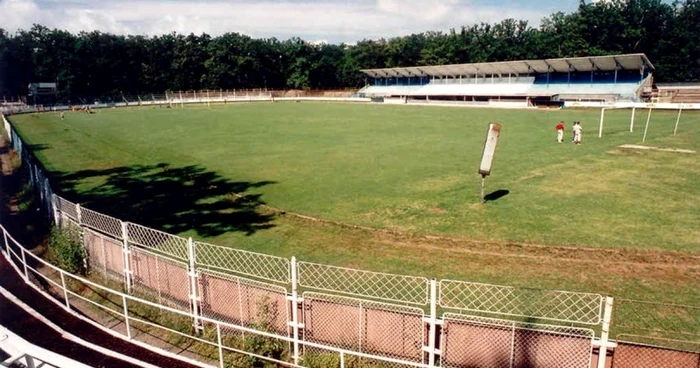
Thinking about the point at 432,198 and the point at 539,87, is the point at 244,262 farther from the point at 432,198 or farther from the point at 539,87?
the point at 539,87

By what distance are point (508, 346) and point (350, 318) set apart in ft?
8.83

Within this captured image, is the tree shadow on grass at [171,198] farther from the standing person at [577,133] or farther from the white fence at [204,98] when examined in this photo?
the white fence at [204,98]

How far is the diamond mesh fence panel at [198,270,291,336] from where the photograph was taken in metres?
8.68

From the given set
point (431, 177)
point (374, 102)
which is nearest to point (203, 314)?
point (431, 177)

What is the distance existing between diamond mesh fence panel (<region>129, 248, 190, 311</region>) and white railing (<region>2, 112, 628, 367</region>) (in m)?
0.03

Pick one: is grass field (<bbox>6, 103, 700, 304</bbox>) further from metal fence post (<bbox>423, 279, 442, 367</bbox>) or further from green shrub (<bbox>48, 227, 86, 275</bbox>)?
metal fence post (<bbox>423, 279, 442, 367</bbox>)

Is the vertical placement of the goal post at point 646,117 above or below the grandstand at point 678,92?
below

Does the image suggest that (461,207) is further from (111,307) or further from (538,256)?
(111,307)

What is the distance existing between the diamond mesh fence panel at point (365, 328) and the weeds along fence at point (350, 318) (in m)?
0.02

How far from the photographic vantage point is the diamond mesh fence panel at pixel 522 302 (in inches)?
372

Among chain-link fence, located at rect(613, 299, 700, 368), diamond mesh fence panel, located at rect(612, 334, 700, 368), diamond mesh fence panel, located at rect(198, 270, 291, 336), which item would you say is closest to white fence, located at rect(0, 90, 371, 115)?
diamond mesh fence panel, located at rect(198, 270, 291, 336)

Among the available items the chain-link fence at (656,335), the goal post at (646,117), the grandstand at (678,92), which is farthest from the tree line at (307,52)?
the chain-link fence at (656,335)

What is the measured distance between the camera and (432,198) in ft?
59.1

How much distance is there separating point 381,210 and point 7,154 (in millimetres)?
29419
